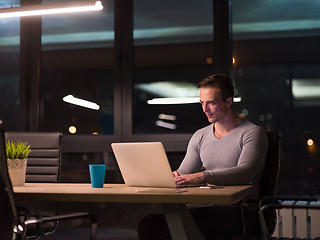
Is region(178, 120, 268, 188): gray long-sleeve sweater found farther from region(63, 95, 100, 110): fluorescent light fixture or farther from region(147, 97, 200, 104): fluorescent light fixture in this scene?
region(63, 95, 100, 110): fluorescent light fixture

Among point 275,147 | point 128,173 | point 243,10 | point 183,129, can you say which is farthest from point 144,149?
point 243,10

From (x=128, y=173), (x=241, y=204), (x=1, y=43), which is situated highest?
(x=1, y=43)

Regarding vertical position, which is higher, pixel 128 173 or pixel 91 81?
pixel 91 81

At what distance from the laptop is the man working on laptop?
0.14 meters

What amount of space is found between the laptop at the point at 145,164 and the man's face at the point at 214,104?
0.72 meters

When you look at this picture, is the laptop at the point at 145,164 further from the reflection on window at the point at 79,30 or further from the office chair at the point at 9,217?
the reflection on window at the point at 79,30

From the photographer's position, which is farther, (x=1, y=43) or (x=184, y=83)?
(x=1, y=43)

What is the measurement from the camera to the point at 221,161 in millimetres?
2754

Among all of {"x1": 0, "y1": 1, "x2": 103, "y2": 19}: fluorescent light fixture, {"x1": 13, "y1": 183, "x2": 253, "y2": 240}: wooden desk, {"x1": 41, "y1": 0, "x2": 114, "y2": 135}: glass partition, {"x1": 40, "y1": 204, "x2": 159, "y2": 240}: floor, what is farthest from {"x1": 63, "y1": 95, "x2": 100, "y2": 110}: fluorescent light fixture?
{"x1": 13, "y1": 183, "x2": 253, "y2": 240}: wooden desk

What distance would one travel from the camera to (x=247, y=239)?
2.31 meters

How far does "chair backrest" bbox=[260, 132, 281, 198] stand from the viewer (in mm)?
2623

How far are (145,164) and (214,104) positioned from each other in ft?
2.69

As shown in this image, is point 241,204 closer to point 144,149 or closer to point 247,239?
point 247,239

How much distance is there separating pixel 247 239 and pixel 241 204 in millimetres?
175
